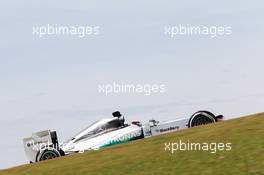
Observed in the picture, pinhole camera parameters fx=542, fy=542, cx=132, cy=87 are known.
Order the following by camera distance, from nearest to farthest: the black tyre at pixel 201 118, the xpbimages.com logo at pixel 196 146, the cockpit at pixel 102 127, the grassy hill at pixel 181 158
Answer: the grassy hill at pixel 181 158 < the xpbimages.com logo at pixel 196 146 < the black tyre at pixel 201 118 < the cockpit at pixel 102 127

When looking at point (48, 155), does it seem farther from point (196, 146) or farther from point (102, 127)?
point (196, 146)

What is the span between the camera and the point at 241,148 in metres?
15.8

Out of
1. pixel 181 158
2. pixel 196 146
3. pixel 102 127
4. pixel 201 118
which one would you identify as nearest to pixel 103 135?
pixel 102 127

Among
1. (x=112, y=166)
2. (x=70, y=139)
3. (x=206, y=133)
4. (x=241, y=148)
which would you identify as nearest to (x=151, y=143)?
(x=206, y=133)

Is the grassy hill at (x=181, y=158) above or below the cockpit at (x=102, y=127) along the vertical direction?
below

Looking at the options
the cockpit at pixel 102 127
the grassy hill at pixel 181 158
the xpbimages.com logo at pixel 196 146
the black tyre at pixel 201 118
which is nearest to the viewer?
the grassy hill at pixel 181 158

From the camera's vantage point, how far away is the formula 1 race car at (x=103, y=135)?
2405cm

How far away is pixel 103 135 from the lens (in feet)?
81.9

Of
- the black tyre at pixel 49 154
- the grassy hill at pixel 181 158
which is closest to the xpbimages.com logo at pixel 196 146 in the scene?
the grassy hill at pixel 181 158

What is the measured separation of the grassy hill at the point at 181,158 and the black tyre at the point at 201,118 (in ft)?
7.15

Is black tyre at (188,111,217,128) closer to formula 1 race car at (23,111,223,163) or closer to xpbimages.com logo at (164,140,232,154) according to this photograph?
formula 1 race car at (23,111,223,163)

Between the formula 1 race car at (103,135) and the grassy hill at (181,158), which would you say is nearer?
the grassy hill at (181,158)

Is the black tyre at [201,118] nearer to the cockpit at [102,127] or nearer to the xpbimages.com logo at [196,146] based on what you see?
the cockpit at [102,127]

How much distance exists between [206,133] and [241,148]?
12.6ft
